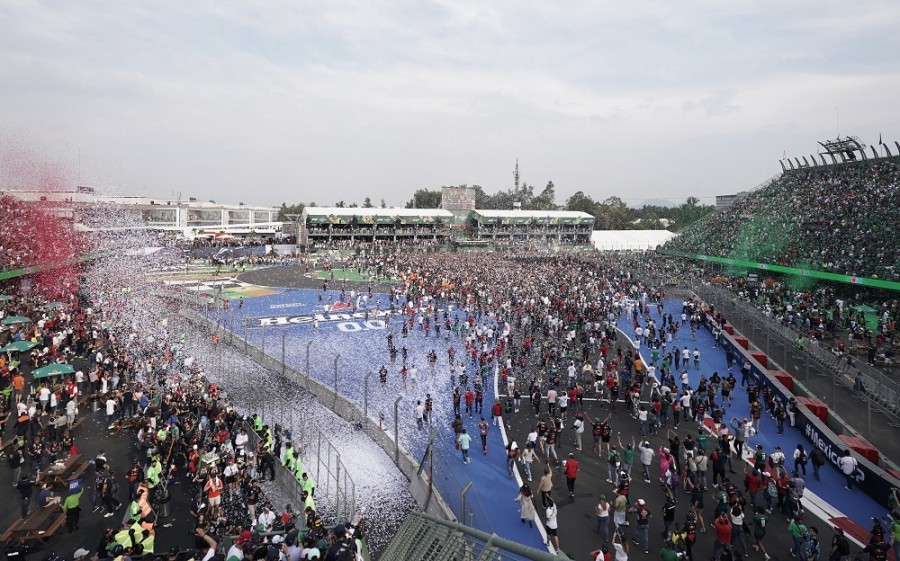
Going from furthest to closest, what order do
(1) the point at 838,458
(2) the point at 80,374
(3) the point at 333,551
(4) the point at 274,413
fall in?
(2) the point at 80,374
(4) the point at 274,413
(1) the point at 838,458
(3) the point at 333,551

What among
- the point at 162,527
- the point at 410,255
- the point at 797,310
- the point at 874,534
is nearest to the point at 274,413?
the point at 162,527

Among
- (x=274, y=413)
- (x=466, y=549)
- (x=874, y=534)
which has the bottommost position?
(x=274, y=413)

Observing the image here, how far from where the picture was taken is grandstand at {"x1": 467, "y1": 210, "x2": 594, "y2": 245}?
289ft

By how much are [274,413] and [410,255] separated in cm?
4625

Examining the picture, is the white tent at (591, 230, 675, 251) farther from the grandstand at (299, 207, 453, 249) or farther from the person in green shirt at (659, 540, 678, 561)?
the person in green shirt at (659, 540, 678, 561)

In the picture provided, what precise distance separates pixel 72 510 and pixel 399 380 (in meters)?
12.2

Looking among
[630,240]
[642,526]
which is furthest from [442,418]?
[630,240]

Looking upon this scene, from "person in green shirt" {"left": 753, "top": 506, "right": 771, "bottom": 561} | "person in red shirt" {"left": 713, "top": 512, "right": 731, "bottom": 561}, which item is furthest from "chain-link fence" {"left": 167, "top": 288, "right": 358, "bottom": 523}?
"person in green shirt" {"left": 753, "top": 506, "right": 771, "bottom": 561}

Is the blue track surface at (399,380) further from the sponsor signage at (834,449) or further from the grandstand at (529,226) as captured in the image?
the grandstand at (529,226)

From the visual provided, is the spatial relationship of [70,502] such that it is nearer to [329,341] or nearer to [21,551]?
[21,551]

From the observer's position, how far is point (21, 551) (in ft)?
30.8

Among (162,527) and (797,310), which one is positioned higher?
(797,310)

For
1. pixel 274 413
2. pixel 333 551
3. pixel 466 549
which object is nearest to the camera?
pixel 466 549

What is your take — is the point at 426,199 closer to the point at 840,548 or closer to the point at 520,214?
the point at 520,214
